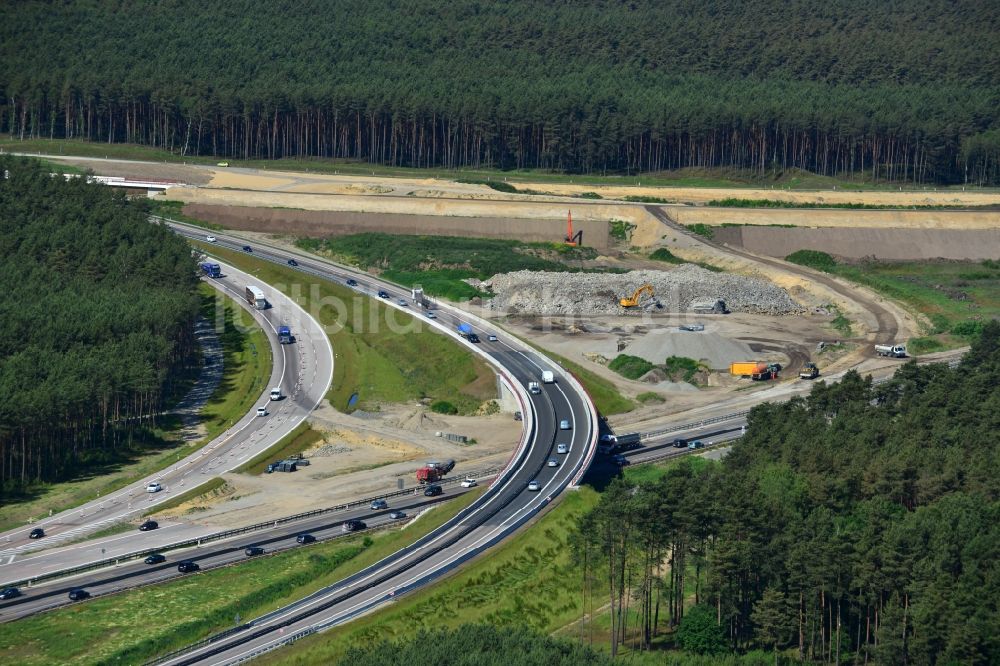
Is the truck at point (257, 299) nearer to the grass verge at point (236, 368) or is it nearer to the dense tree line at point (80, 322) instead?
the grass verge at point (236, 368)

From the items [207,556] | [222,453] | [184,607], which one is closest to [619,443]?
[222,453]

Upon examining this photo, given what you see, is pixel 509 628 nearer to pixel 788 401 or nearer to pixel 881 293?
pixel 788 401

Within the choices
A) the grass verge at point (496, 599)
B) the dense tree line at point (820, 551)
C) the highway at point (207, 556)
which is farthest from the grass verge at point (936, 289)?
the grass verge at point (496, 599)

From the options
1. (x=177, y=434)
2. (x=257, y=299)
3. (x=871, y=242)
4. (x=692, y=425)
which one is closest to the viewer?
(x=692, y=425)

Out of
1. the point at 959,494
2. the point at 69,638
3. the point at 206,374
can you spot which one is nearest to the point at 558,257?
the point at 206,374

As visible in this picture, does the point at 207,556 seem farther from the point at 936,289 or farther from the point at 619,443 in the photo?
the point at 936,289
